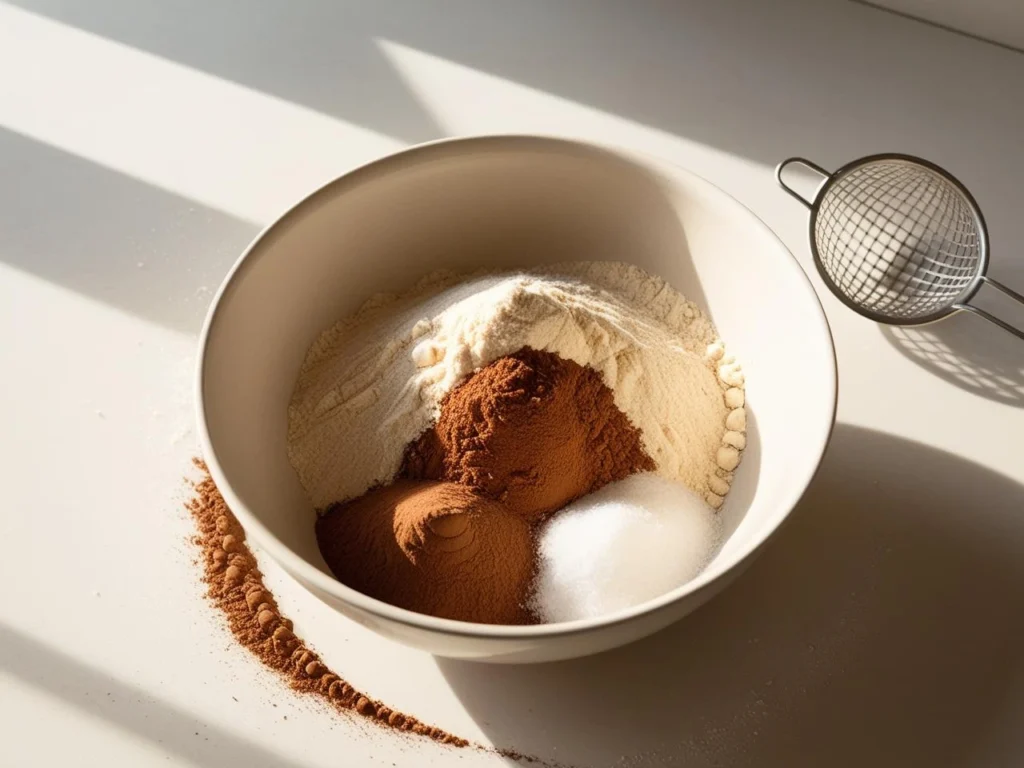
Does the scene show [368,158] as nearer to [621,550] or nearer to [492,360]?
[492,360]

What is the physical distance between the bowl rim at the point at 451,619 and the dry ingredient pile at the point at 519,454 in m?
0.04

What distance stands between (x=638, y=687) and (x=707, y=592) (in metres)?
0.15

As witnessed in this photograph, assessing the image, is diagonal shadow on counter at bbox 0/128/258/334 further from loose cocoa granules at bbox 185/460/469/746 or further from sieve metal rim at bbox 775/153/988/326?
sieve metal rim at bbox 775/153/988/326

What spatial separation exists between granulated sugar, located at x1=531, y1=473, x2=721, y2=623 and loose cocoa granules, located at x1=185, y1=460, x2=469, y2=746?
132 millimetres

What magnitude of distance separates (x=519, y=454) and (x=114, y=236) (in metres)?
0.52

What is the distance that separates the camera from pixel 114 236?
100 cm

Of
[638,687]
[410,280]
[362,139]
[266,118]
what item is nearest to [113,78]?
[266,118]

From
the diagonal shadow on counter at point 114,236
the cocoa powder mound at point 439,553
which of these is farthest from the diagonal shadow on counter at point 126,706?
the diagonal shadow on counter at point 114,236

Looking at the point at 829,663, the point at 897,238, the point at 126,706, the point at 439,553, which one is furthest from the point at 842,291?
the point at 126,706

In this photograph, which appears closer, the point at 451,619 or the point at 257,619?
the point at 451,619

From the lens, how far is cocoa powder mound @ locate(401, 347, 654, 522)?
72 cm

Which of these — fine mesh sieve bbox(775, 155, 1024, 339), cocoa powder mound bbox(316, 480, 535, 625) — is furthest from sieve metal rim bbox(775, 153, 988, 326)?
cocoa powder mound bbox(316, 480, 535, 625)

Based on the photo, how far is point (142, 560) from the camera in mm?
814

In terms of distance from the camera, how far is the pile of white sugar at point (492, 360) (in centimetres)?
74
